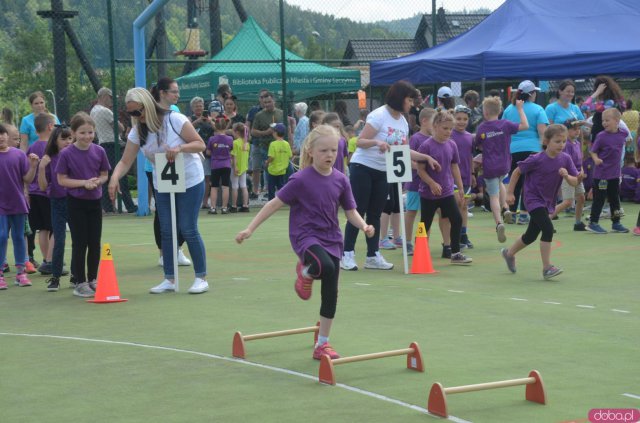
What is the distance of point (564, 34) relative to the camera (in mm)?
19234

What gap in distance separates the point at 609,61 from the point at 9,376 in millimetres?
13896

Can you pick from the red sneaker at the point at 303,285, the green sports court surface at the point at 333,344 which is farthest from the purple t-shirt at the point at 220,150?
the red sneaker at the point at 303,285

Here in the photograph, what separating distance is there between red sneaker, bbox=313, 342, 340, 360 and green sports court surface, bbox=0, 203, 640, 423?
0.34ft

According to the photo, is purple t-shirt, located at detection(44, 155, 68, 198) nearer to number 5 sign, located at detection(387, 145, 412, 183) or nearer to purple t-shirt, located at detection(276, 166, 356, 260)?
number 5 sign, located at detection(387, 145, 412, 183)

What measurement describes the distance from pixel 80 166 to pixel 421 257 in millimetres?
3942

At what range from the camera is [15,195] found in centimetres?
1146

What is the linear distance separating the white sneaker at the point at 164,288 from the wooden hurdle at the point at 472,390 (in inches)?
212

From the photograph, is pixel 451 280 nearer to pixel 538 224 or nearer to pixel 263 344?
pixel 538 224

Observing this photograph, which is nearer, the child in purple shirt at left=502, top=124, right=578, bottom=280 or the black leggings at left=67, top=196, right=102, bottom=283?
the black leggings at left=67, top=196, right=102, bottom=283

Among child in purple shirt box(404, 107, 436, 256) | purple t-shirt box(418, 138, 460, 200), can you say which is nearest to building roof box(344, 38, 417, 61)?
child in purple shirt box(404, 107, 436, 256)

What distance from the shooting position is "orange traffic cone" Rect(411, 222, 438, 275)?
11.7m

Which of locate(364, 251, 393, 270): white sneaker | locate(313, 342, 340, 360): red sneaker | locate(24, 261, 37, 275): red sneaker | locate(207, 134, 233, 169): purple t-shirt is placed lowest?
locate(24, 261, 37, 275): red sneaker

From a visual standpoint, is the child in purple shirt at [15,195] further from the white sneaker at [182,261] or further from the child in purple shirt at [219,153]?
the child in purple shirt at [219,153]

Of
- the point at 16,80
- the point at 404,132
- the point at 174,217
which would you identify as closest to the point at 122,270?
the point at 174,217
